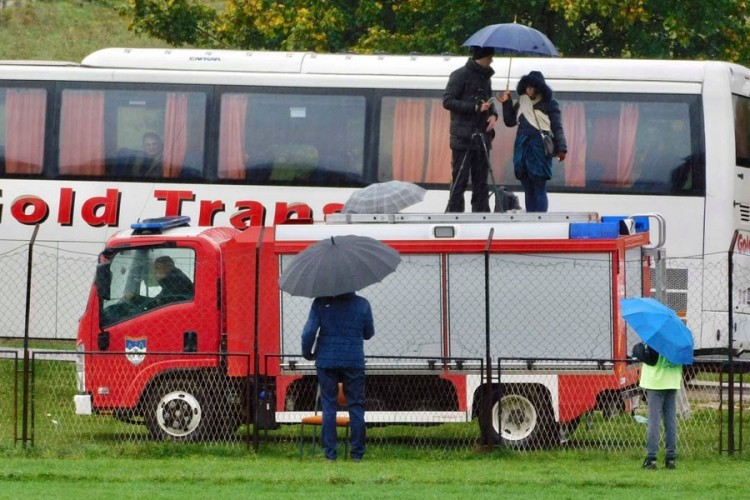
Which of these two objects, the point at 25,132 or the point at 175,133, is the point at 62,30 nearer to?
the point at 25,132

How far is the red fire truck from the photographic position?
15.4m

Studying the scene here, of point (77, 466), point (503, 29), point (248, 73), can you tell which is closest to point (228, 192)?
point (248, 73)

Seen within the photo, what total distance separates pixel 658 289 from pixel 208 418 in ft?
15.7

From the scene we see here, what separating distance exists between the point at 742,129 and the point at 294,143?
20.3ft

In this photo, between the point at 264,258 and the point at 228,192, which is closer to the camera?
the point at 264,258

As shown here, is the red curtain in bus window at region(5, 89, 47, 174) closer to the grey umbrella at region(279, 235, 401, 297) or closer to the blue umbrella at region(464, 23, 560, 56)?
the blue umbrella at region(464, 23, 560, 56)

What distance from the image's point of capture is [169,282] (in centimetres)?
1628

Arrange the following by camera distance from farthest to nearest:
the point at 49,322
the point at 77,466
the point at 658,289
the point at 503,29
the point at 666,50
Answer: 1. the point at 666,50
2. the point at 49,322
3. the point at 503,29
4. the point at 658,289
5. the point at 77,466

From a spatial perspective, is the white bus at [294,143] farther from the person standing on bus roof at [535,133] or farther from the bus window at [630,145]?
the person standing on bus roof at [535,133]

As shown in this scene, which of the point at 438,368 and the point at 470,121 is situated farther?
the point at 470,121

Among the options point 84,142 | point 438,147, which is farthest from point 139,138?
point 438,147

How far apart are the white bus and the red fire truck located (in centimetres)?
567

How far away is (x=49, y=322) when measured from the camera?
72.5 feet

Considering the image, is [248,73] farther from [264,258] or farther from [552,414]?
[552,414]
